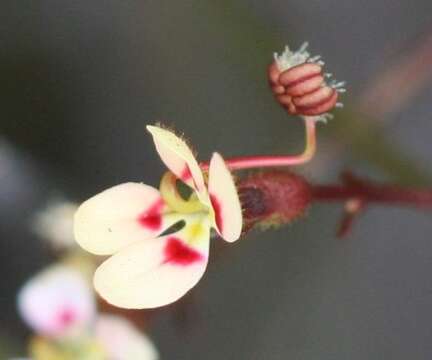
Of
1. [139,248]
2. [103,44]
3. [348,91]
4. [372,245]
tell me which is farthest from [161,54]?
[139,248]

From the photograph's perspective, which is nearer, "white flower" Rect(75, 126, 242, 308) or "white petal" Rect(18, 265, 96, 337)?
"white flower" Rect(75, 126, 242, 308)

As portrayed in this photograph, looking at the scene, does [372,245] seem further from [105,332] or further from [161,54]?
[105,332]

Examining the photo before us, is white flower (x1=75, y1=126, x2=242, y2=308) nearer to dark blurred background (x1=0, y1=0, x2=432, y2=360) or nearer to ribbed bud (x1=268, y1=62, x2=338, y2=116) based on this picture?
ribbed bud (x1=268, y1=62, x2=338, y2=116)

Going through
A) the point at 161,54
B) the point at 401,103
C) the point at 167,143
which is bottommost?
the point at 401,103

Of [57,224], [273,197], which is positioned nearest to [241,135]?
[57,224]

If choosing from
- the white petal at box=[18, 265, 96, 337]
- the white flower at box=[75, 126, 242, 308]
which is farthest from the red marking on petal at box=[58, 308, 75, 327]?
the white flower at box=[75, 126, 242, 308]

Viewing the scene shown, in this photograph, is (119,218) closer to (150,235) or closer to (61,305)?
(150,235)
